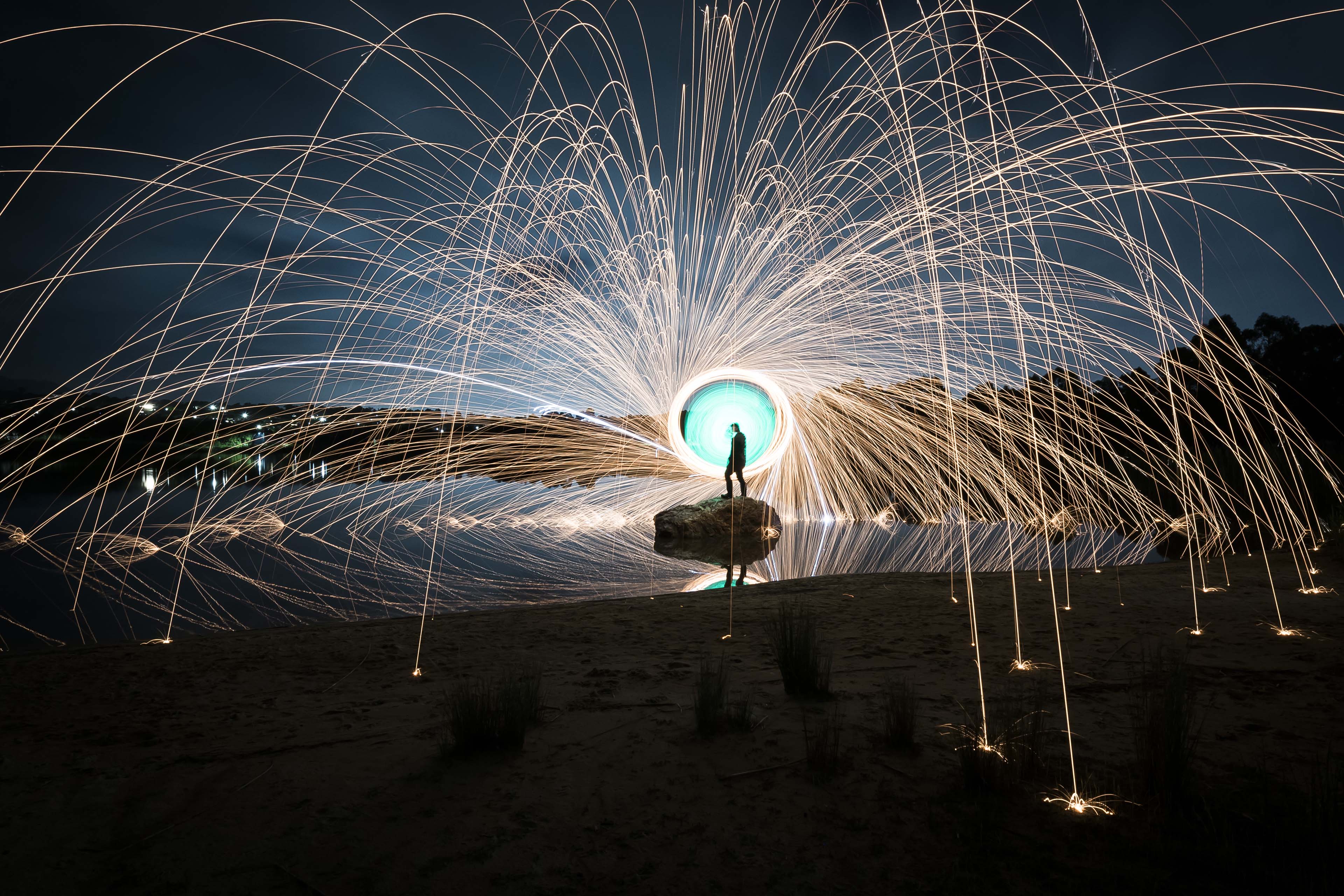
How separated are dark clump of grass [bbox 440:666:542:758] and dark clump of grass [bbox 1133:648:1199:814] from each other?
2.49 meters

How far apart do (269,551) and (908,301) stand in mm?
10638

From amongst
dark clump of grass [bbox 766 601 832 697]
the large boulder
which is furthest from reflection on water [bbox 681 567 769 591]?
dark clump of grass [bbox 766 601 832 697]

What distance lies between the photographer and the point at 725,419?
1630 centimetres

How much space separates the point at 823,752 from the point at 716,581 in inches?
214

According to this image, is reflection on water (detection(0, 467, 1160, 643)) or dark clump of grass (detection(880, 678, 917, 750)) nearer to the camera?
dark clump of grass (detection(880, 678, 917, 750))

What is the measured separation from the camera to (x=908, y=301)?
11.3 meters

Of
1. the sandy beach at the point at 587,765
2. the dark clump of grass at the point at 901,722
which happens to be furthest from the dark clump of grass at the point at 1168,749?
the dark clump of grass at the point at 901,722

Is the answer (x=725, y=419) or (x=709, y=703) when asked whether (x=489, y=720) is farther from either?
(x=725, y=419)

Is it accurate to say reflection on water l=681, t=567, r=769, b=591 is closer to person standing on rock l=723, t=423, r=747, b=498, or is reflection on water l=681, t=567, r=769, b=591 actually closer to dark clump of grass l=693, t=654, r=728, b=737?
person standing on rock l=723, t=423, r=747, b=498

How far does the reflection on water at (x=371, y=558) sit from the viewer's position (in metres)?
6.75

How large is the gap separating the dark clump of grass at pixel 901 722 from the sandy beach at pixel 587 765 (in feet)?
0.22

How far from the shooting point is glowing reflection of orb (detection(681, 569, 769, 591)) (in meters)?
7.71

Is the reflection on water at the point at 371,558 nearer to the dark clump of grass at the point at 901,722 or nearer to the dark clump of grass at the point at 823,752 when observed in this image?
the dark clump of grass at the point at 901,722

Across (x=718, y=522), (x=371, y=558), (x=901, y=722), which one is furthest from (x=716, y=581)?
(x=901, y=722)
